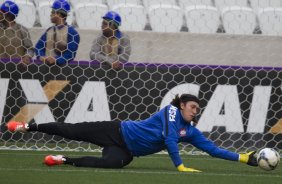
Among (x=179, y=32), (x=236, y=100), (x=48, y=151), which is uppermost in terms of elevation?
(x=179, y=32)

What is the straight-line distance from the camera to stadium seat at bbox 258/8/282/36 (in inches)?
560

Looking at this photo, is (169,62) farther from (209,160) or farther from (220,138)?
(209,160)

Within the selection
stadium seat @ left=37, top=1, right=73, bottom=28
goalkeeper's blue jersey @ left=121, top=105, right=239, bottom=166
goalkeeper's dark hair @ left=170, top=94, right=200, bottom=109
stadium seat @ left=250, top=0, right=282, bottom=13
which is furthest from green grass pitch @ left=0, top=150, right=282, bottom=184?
stadium seat @ left=250, top=0, right=282, bottom=13

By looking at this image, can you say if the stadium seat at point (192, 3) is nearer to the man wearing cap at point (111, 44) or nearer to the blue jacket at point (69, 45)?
the man wearing cap at point (111, 44)

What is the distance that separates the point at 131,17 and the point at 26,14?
5.27 ft

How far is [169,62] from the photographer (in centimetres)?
1355

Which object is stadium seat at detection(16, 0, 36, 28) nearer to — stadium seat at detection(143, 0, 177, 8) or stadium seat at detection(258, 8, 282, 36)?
stadium seat at detection(143, 0, 177, 8)

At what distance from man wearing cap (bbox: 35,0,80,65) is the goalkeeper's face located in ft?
11.6

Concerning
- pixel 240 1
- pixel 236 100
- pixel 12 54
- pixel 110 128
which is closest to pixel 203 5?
pixel 240 1

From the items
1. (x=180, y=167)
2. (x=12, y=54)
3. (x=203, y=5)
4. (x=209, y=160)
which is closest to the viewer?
(x=180, y=167)

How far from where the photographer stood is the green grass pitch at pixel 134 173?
8055 mm

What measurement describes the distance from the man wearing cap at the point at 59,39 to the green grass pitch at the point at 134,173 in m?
2.19

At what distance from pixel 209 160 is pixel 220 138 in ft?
4.75

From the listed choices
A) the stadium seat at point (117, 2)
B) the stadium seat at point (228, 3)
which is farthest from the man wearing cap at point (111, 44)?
the stadium seat at point (228, 3)
